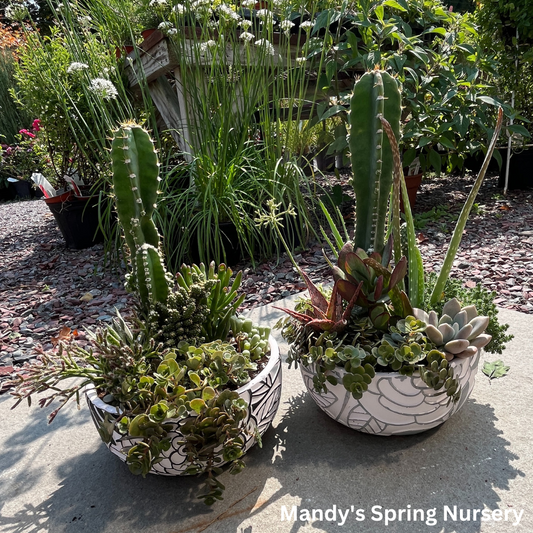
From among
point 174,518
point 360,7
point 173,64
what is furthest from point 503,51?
point 174,518

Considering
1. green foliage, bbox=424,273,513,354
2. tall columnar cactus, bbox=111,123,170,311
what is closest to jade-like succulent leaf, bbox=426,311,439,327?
green foliage, bbox=424,273,513,354

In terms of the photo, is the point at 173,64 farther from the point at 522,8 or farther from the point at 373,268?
the point at 522,8

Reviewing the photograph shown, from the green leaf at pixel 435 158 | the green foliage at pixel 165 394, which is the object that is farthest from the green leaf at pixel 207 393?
the green leaf at pixel 435 158

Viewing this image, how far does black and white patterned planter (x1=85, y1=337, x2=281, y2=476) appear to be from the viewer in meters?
0.92

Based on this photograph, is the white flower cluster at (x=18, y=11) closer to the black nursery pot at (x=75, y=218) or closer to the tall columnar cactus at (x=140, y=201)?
the tall columnar cactus at (x=140, y=201)

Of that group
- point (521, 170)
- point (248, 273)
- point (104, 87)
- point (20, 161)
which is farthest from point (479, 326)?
point (20, 161)

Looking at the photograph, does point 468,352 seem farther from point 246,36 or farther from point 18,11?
point 18,11

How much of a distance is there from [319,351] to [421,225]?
2.34 meters

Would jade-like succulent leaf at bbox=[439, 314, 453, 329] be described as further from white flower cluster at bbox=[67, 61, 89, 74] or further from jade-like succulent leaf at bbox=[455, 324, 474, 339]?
white flower cluster at bbox=[67, 61, 89, 74]

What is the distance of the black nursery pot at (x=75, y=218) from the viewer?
127 inches

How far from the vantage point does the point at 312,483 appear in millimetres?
1004

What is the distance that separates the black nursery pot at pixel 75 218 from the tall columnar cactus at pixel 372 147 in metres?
2.51

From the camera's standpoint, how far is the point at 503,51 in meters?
3.73

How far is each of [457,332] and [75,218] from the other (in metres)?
3.00
